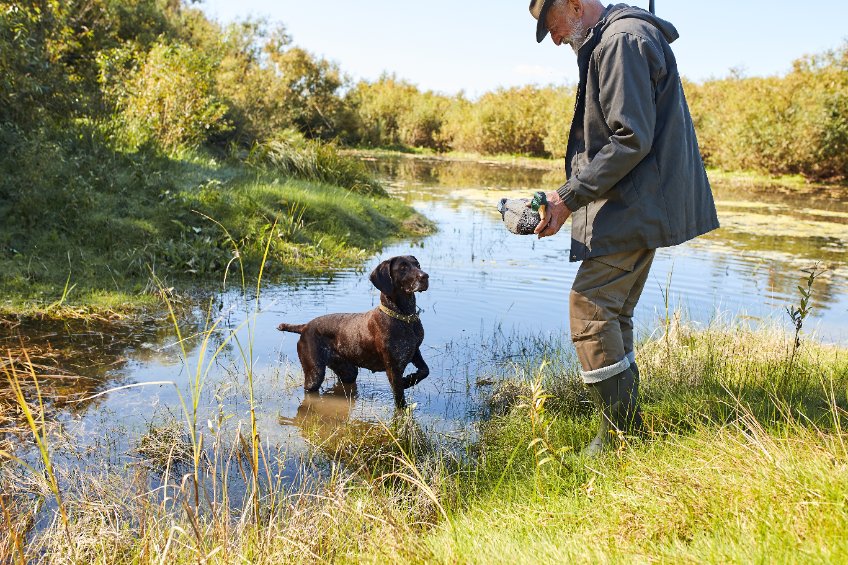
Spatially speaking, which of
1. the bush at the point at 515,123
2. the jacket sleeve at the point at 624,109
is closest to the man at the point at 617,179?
the jacket sleeve at the point at 624,109

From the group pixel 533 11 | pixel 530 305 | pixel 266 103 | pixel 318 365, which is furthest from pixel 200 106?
pixel 533 11

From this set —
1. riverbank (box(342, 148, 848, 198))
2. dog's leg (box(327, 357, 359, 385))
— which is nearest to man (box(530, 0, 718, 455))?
dog's leg (box(327, 357, 359, 385))

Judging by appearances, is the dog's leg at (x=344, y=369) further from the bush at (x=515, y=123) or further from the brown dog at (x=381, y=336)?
the bush at (x=515, y=123)

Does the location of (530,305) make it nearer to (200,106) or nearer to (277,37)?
(200,106)

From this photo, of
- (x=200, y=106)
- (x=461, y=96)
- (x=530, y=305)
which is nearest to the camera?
(x=530, y=305)

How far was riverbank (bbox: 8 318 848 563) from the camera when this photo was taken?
250 centimetres

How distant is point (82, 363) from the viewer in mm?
5883

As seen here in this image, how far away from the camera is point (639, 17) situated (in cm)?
359

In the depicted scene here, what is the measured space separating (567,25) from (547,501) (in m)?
2.35

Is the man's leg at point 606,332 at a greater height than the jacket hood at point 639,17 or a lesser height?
lesser

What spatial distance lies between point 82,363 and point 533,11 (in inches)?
174

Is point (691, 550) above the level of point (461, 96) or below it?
below

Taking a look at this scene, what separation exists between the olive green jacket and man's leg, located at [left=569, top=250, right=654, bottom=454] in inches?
4.5

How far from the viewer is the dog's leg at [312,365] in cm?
569
